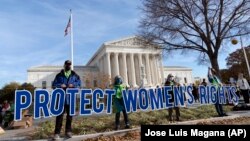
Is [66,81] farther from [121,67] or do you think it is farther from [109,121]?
[121,67]

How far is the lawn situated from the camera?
9312mm

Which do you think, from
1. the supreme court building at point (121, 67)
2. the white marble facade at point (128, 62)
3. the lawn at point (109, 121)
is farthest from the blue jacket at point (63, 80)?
the white marble facade at point (128, 62)

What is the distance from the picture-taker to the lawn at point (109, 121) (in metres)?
9.31

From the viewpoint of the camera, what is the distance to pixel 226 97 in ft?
45.1

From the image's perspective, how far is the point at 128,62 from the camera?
90.8 meters

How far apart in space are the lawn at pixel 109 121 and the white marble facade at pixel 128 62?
236ft

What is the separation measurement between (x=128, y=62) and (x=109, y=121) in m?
79.8

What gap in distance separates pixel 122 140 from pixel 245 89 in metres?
11.2

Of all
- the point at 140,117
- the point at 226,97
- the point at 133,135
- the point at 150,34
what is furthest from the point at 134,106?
the point at 150,34

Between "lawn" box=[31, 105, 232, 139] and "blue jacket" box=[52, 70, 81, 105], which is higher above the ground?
"blue jacket" box=[52, 70, 81, 105]

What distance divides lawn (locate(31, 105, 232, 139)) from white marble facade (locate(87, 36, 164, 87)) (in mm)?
72011

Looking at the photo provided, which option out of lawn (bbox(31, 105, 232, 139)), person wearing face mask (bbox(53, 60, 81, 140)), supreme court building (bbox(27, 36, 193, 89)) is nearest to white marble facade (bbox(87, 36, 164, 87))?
supreme court building (bbox(27, 36, 193, 89))

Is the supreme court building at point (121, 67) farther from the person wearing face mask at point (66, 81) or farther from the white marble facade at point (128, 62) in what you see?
the person wearing face mask at point (66, 81)

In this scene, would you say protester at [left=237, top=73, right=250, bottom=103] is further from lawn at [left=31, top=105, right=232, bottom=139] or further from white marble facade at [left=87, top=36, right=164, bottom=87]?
white marble facade at [left=87, top=36, right=164, bottom=87]
